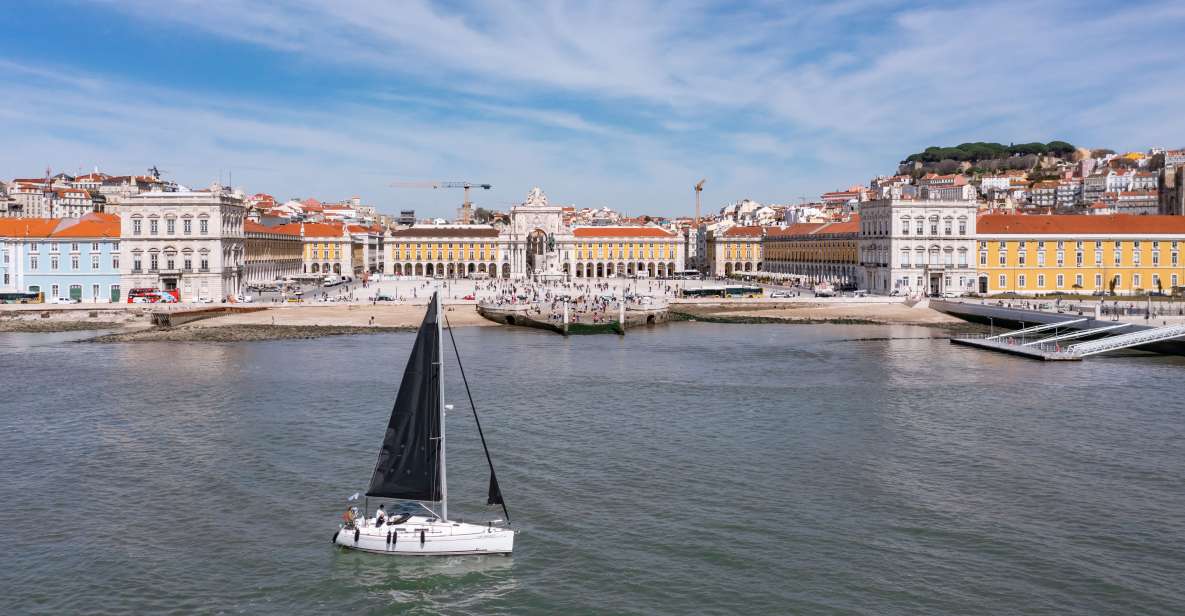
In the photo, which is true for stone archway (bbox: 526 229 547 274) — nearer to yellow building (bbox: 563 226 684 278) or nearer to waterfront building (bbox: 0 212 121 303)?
yellow building (bbox: 563 226 684 278)

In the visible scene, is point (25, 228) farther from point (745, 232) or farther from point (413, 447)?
point (745, 232)

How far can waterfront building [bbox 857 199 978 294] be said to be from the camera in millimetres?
58000

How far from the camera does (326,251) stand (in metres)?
88.4

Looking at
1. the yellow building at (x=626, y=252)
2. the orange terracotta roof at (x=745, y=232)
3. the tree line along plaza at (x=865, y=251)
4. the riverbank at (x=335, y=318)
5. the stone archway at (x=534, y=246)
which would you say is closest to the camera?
the riverbank at (x=335, y=318)

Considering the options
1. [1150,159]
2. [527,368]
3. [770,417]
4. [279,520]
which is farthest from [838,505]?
[1150,159]

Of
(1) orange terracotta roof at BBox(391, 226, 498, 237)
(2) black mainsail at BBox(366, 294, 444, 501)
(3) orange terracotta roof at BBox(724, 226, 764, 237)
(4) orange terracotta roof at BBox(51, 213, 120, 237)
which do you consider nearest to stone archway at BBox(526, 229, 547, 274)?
(1) orange terracotta roof at BBox(391, 226, 498, 237)

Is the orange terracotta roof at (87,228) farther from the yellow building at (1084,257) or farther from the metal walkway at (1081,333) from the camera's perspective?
the yellow building at (1084,257)

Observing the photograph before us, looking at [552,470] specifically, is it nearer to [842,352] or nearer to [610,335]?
[842,352]

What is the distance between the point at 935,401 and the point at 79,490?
1874 centimetres

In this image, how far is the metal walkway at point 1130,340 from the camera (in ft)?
109

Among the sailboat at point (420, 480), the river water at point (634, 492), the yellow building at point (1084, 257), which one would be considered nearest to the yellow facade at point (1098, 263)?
the yellow building at point (1084, 257)

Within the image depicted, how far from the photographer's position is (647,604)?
39.7ft

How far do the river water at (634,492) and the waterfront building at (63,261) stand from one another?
2558cm

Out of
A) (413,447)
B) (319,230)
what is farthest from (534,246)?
(413,447)
